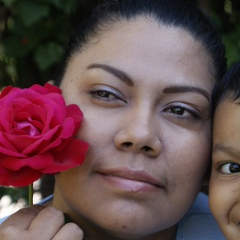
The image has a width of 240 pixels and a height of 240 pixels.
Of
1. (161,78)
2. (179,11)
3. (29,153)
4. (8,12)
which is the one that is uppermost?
(8,12)

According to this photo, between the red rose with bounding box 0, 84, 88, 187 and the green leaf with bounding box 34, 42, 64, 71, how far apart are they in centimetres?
114

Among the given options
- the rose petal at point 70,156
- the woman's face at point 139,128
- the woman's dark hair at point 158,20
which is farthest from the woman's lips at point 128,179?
the woman's dark hair at point 158,20

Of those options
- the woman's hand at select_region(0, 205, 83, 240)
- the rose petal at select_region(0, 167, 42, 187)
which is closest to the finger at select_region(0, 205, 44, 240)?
the woman's hand at select_region(0, 205, 83, 240)

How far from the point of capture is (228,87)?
2.05 meters

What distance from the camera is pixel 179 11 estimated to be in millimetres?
2182

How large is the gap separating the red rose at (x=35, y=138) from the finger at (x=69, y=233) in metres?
0.24

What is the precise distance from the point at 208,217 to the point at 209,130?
16.7 inches

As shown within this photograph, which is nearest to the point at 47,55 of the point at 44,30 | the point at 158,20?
the point at 44,30

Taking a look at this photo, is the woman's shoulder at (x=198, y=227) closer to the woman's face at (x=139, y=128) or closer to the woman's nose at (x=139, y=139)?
the woman's face at (x=139, y=128)

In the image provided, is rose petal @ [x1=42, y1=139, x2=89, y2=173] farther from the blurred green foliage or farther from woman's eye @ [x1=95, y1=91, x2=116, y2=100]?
the blurred green foliage

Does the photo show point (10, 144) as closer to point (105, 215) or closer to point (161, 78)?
point (105, 215)

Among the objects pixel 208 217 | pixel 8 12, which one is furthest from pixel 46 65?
pixel 208 217

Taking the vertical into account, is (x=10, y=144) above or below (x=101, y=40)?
below

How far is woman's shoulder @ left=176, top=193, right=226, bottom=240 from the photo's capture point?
2238 mm
